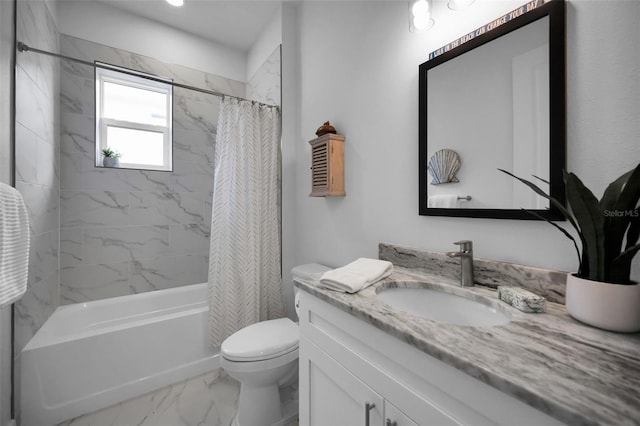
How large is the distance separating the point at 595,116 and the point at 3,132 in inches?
93.0

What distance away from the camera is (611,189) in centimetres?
61

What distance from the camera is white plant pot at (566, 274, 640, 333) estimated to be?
1.85 ft

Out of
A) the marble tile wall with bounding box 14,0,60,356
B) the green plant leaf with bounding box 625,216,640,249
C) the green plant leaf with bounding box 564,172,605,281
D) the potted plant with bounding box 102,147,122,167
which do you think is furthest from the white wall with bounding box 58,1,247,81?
the green plant leaf with bounding box 625,216,640,249

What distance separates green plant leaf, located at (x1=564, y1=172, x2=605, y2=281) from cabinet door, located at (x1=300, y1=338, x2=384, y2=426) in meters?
0.62

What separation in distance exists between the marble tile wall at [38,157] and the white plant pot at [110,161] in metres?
0.28

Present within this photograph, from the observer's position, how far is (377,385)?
0.69m

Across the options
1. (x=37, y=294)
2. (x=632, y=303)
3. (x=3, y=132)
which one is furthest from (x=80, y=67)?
(x=632, y=303)

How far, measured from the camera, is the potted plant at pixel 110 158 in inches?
85.1

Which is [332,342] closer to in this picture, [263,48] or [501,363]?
[501,363]

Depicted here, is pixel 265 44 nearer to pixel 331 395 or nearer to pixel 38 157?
pixel 38 157

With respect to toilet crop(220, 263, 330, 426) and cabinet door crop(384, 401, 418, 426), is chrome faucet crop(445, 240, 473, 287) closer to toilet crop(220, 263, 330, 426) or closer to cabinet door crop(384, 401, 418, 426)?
cabinet door crop(384, 401, 418, 426)

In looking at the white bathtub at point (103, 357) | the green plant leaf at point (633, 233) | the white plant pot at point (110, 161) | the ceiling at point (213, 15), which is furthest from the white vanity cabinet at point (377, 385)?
the ceiling at point (213, 15)

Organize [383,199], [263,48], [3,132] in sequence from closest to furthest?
[3,132] < [383,199] < [263,48]

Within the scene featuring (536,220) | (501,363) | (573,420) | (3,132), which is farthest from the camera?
(3,132)
